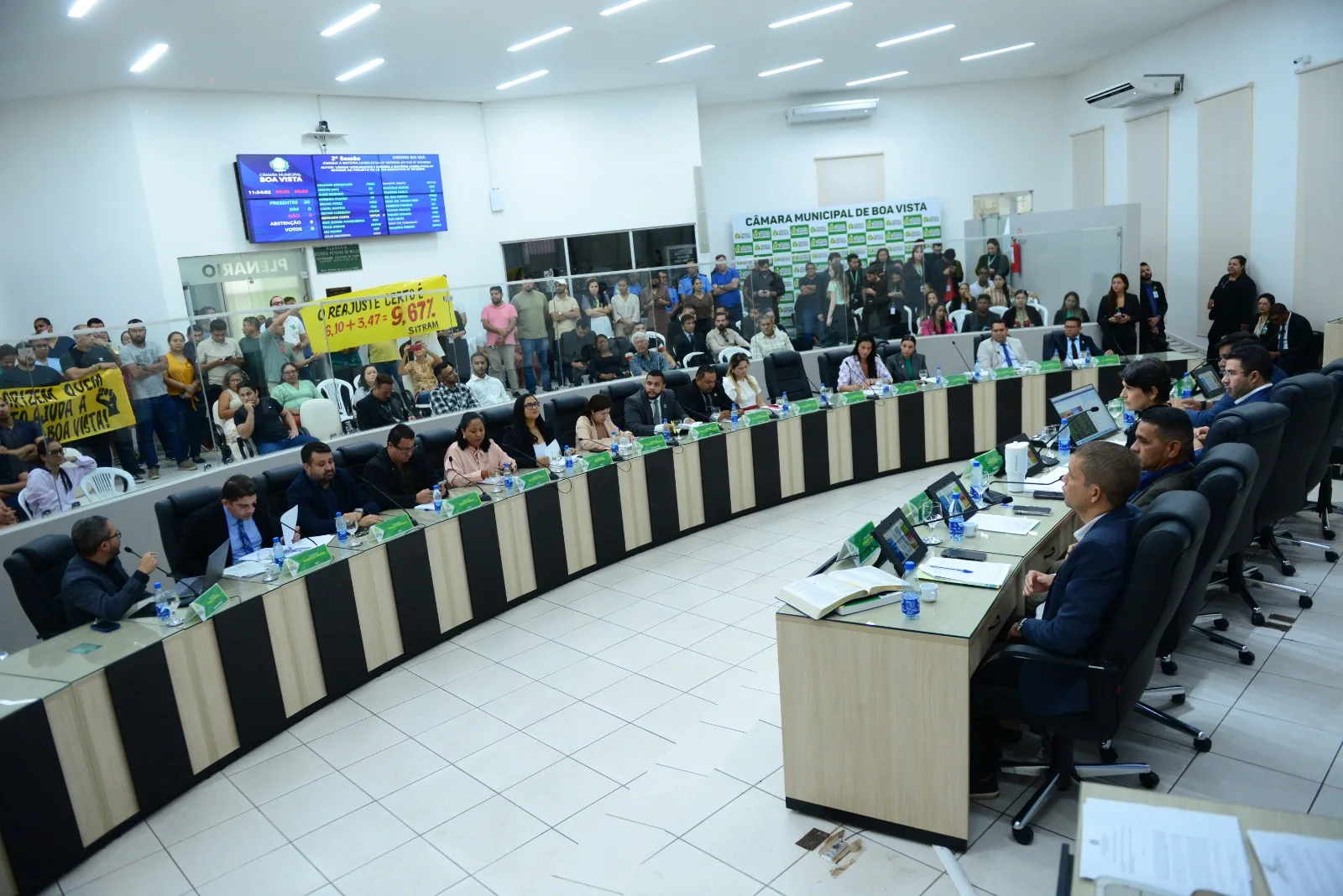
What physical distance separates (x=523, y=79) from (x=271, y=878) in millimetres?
8887

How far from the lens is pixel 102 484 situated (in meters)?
5.29

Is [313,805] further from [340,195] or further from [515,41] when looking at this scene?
[340,195]

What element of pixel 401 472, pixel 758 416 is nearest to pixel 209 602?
pixel 401 472

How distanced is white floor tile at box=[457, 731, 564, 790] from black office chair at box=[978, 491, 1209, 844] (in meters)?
1.77

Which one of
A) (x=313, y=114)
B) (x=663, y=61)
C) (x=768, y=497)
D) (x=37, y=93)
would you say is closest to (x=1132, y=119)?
(x=663, y=61)

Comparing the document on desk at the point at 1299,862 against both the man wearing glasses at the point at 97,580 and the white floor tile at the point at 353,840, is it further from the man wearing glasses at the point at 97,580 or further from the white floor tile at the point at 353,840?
the man wearing glasses at the point at 97,580

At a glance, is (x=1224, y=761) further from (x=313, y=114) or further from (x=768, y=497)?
(x=313, y=114)

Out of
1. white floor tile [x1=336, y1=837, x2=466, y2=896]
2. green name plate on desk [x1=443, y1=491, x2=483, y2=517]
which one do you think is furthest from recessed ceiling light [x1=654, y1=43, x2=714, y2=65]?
white floor tile [x1=336, y1=837, x2=466, y2=896]

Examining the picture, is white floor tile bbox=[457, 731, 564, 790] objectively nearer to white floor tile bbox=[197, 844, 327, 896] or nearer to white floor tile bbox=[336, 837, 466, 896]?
white floor tile bbox=[336, 837, 466, 896]

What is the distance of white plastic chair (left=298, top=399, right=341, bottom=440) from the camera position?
20.8 feet

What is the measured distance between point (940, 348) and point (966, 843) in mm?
7534

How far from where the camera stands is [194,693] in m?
3.66

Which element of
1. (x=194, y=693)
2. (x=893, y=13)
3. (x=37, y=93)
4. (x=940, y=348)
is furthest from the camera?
(x=940, y=348)

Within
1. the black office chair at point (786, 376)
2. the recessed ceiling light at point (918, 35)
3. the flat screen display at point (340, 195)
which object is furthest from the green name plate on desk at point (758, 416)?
the flat screen display at point (340, 195)
